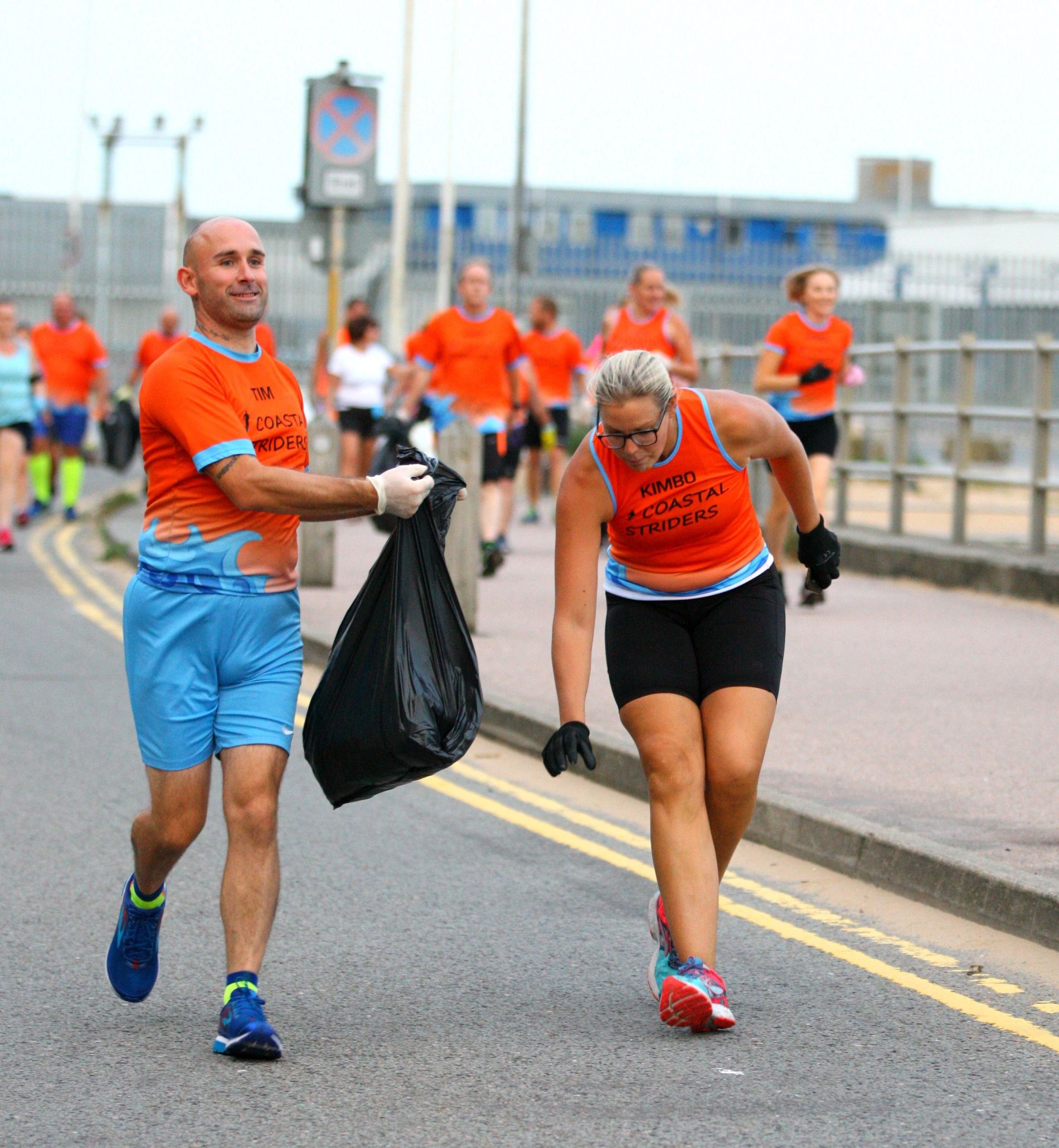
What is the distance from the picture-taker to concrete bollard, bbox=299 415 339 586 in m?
13.8

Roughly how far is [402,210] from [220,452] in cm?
2997

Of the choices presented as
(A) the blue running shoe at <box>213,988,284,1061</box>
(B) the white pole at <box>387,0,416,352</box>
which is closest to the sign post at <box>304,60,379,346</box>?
(A) the blue running shoe at <box>213,988,284,1061</box>

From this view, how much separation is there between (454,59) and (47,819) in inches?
1442

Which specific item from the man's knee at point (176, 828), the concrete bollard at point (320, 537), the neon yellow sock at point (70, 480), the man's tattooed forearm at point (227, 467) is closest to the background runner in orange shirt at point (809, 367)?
the concrete bollard at point (320, 537)

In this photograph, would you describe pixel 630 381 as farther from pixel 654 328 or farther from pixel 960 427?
pixel 960 427

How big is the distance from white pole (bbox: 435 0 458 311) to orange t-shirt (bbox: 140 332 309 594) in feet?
98.3

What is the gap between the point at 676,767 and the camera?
521 centimetres

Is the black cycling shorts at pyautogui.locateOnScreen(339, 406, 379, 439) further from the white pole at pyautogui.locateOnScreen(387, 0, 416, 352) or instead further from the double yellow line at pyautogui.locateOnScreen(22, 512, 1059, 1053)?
the white pole at pyautogui.locateOnScreen(387, 0, 416, 352)

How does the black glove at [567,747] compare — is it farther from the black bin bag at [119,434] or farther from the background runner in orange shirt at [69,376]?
the black bin bag at [119,434]

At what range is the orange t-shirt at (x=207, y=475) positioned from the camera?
480 cm

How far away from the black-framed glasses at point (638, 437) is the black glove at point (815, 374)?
753 cm

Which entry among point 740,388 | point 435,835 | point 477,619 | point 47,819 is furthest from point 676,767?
point 740,388

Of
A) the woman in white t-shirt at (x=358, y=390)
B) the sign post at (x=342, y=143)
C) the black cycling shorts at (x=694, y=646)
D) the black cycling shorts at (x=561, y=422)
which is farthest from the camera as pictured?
the woman in white t-shirt at (x=358, y=390)

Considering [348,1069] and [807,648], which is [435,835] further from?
[807,648]
